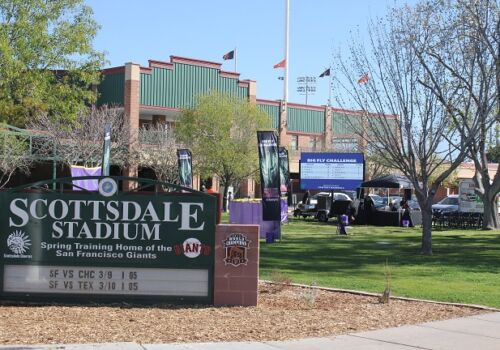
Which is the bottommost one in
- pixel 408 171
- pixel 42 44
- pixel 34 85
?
pixel 408 171

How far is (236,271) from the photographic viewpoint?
9695mm

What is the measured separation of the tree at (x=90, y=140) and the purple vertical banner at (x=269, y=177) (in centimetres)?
1660

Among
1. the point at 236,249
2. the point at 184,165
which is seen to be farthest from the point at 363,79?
the point at 184,165

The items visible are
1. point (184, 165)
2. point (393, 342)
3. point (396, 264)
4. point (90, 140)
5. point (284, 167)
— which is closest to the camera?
point (393, 342)

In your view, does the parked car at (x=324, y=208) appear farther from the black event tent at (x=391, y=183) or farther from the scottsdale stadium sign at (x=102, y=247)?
the scottsdale stadium sign at (x=102, y=247)

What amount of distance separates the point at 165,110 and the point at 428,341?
45614mm

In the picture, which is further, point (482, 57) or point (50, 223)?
point (482, 57)

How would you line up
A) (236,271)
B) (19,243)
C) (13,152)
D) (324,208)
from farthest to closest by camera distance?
1. (324,208)
2. (13,152)
3. (236,271)
4. (19,243)

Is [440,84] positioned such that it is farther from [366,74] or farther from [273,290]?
[273,290]

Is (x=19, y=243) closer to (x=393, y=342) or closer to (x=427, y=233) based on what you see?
(x=393, y=342)

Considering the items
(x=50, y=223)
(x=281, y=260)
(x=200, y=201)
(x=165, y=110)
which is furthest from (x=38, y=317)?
(x=165, y=110)

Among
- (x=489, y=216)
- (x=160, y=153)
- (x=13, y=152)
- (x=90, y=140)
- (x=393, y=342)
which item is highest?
(x=90, y=140)

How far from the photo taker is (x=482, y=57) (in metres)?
19.7

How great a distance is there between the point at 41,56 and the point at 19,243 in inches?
352
